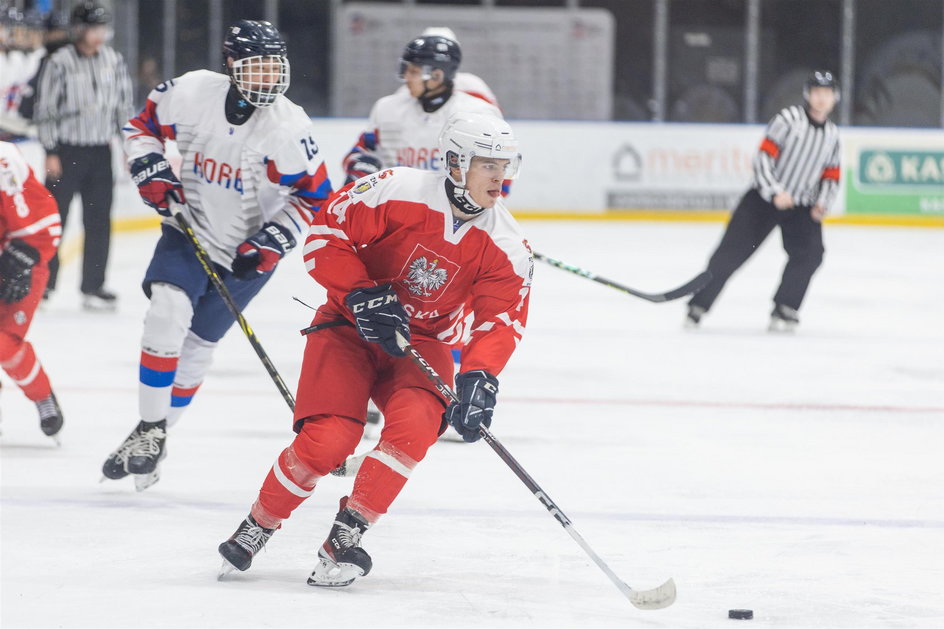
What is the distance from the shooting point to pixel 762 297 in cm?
830

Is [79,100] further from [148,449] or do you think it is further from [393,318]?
[393,318]

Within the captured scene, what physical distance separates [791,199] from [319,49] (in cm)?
701

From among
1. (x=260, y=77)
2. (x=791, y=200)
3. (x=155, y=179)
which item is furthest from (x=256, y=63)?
(x=791, y=200)

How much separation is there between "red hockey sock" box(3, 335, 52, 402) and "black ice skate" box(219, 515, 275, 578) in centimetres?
144

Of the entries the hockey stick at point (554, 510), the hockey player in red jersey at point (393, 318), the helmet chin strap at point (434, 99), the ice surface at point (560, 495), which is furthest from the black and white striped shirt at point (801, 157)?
the hockey stick at point (554, 510)

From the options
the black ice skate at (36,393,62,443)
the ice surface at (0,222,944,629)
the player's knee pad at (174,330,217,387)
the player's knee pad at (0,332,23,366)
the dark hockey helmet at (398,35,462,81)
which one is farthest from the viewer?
the dark hockey helmet at (398,35,462,81)

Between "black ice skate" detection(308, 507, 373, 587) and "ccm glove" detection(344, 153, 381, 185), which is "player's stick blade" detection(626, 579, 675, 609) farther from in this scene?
"ccm glove" detection(344, 153, 381, 185)

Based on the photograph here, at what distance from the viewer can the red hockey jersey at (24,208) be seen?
156 inches

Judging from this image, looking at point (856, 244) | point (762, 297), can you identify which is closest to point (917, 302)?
point (762, 297)

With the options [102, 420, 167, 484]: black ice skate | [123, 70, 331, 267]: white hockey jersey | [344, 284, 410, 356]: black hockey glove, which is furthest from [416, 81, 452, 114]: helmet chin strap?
[344, 284, 410, 356]: black hockey glove

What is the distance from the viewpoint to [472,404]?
2830mm

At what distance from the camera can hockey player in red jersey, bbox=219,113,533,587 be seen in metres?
2.92

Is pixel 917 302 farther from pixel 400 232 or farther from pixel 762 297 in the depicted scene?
pixel 400 232

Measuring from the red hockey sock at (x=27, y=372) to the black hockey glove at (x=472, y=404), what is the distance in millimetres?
1763
